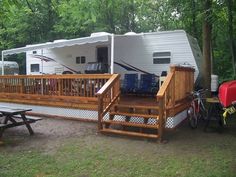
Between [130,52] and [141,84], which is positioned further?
[130,52]

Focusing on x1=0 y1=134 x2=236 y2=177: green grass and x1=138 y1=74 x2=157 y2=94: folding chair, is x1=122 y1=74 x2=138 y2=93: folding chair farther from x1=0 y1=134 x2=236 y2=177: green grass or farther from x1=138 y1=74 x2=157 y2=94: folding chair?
x1=0 y1=134 x2=236 y2=177: green grass

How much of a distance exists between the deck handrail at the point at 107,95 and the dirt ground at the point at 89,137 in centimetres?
53

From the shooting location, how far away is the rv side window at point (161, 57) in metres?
11.1

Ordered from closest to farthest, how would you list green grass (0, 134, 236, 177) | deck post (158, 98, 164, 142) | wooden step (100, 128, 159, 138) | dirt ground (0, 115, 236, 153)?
green grass (0, 134, 236, 177)
dirt ground (0, 115, 236, 153)
deck post (158, 98, 164, 142)
wooden step (100, 128, 159, 138)

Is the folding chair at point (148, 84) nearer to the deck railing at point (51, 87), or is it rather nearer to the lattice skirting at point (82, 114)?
the lattice skirting at point (82, 114)

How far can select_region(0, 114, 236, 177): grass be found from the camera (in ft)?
15.7

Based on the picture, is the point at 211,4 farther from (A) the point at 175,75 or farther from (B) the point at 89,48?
(B) the point at 89,48

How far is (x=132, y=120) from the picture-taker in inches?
302

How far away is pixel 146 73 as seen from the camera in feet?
37.9

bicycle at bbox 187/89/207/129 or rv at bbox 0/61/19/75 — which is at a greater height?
rv at bbox 0/61/19/75

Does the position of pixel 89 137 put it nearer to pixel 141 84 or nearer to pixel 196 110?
pixel 196 110

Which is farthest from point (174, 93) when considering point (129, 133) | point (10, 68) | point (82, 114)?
point (10, 68)

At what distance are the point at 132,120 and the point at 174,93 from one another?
1.19 meters

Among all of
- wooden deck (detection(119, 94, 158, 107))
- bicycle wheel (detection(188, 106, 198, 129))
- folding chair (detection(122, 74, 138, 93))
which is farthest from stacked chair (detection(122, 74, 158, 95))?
bicycle wheel (detection(188, 106, 198, 129))
